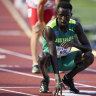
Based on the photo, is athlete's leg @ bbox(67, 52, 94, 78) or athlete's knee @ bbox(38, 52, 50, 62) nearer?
athlete's knee @ bbox(38, 52, 50, 62)

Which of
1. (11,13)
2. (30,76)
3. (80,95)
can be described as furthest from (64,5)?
(11,13)

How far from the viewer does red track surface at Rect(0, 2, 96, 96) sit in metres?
7.10

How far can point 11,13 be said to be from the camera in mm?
23078

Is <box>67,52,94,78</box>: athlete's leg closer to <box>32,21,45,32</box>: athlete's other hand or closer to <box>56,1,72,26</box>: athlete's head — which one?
<box>56,1,72,26</box>: athlete's head

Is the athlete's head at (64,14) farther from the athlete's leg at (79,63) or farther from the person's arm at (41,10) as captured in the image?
the person's arm at (41,10)

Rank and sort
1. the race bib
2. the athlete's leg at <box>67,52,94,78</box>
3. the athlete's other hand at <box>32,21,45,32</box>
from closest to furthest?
the athlete's leg at <box>67,52,94,78</box> < the race bib < the athlete's other hand at <box>32,21,45,32</box>

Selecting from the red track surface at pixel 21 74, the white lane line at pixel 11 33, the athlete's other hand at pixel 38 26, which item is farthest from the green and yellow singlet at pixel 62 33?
the white lane line at pixel 11 33

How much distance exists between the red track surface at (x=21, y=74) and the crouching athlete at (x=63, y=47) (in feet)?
1.25

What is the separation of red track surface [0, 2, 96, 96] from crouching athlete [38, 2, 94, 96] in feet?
1.25

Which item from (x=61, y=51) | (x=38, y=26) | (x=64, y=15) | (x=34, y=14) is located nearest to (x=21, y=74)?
(x=38, y=26)

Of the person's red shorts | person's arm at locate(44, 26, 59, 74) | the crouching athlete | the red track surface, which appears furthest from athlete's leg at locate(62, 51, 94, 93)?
the person's red shorts

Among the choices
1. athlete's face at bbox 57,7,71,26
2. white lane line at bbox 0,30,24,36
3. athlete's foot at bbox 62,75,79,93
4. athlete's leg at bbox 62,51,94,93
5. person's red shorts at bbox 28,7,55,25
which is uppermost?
white lane line at bbox 0,30,24,36

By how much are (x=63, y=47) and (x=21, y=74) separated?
→ 2024 mm

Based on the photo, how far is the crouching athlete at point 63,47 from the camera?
6574 mm
